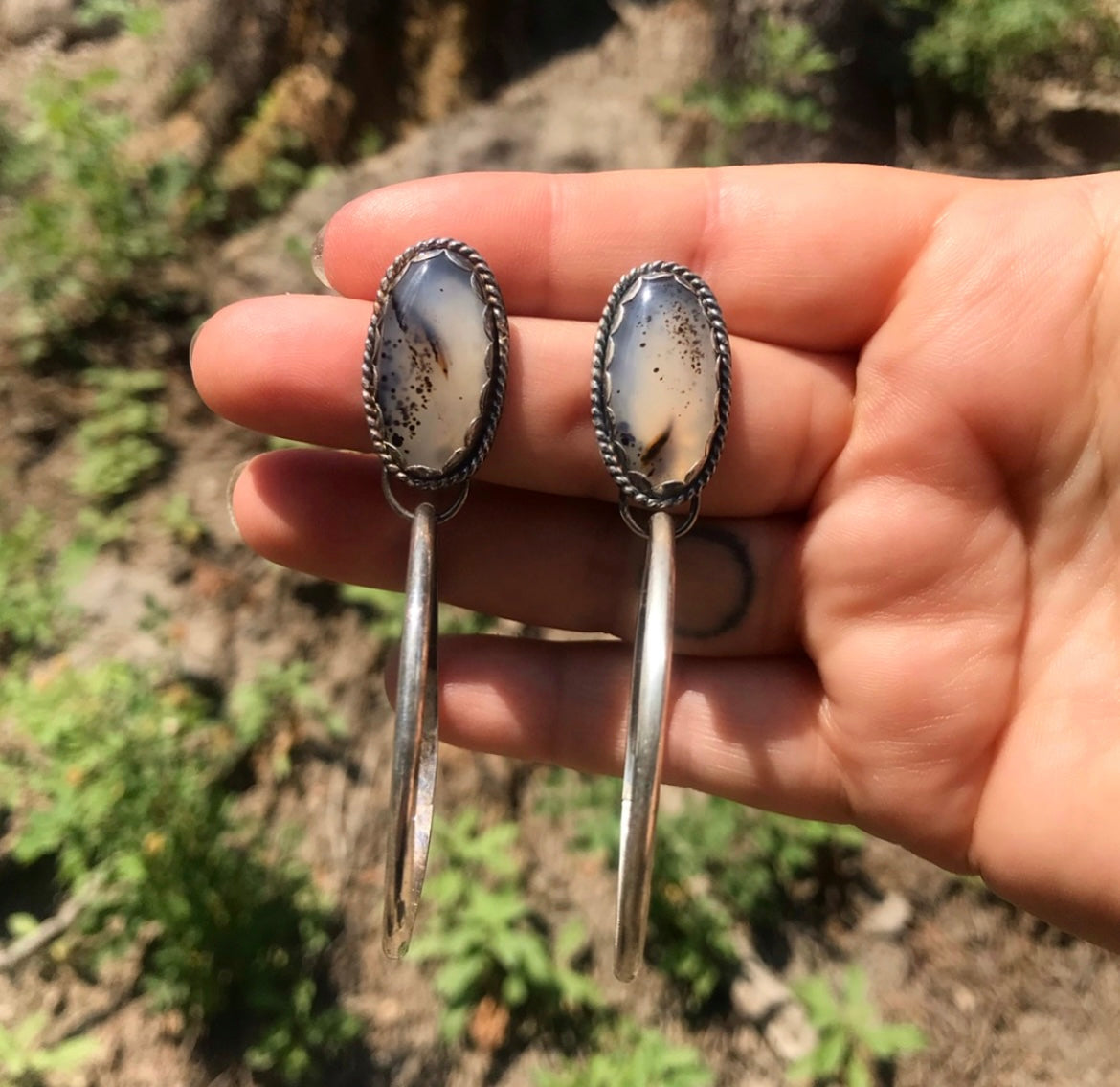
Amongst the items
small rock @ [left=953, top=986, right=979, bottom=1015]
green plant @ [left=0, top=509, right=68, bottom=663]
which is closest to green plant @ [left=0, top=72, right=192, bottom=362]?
green plant @ [left=0, top=509, right=68, bottom=663]

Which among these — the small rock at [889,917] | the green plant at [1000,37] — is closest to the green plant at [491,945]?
the small rock at [889,917]

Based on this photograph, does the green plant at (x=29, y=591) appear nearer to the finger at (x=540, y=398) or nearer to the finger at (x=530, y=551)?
the finger at (x=530, y=551)

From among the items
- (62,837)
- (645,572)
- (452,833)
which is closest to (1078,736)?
(645,572)

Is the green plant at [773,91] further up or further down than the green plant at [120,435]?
further up

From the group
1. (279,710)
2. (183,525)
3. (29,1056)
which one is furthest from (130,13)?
(29,1056)

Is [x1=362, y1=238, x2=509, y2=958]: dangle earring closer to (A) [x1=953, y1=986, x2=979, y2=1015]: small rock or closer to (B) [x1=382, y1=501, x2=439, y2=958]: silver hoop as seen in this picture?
(B) [x1=382, y1=501, x2=439, y2=958]: silver hoop

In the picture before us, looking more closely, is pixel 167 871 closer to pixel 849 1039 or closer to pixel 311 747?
pixel 311 747
